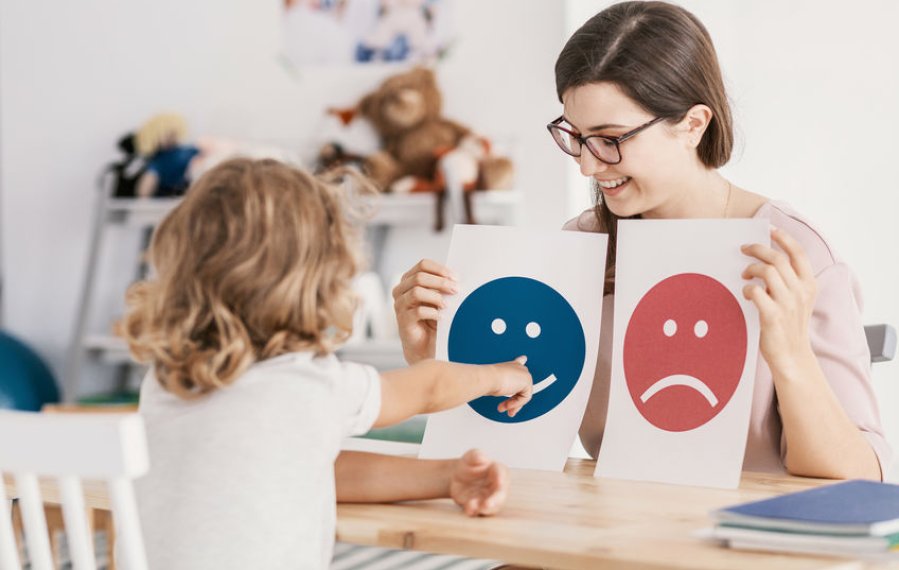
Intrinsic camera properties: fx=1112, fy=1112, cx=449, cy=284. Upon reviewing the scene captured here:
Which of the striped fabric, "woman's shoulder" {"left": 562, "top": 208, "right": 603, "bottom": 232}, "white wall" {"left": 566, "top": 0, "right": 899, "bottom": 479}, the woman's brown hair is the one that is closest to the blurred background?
"white wall" {"left": 566, "top": 0, "right": 899, "bottom": 479}

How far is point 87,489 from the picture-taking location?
1160 millimetres

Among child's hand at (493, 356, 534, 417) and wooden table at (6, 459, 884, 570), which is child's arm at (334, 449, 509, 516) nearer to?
wooden table at (6, 459, 884, 570)

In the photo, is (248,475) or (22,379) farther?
(22,379)

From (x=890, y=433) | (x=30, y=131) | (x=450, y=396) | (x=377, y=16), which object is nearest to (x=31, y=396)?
(x=30, y=131)

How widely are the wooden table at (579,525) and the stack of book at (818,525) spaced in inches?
0.4

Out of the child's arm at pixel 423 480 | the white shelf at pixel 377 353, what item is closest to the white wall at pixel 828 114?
the white shelf at pixel 377 353

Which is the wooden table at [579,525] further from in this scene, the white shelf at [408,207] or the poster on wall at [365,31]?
the poster on wall at [365,31]

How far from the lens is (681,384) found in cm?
118

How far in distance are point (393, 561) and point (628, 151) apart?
67.7 inches

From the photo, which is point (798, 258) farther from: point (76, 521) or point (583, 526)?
point (76, 521)

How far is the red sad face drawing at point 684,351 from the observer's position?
1146 mm

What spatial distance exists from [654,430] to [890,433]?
188 centimetres

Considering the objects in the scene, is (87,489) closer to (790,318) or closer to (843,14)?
(790,318)

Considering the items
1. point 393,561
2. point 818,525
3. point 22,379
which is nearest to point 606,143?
point 818,525
